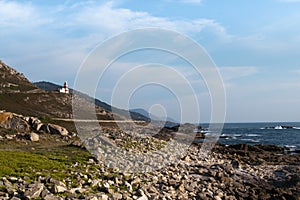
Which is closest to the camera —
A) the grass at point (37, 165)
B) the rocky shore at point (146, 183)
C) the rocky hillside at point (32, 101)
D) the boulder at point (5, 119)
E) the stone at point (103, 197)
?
the rocky shore at point (146, 183)

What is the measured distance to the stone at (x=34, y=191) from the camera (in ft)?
43.5

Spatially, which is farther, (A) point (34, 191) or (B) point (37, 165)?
(B) point (37, 165)

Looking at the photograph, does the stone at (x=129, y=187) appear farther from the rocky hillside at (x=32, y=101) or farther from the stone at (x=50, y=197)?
the rocky hillside at (x=32, y=101)

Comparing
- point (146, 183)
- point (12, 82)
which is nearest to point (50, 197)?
point (146, 183)

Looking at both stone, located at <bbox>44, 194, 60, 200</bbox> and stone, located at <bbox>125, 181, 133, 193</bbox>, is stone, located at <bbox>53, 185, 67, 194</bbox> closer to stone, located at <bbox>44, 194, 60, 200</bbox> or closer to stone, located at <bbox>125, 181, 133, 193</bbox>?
stone, located at <bbox>44, 194, 60, 200</bbox>

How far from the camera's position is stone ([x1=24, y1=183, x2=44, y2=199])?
13.3 metres

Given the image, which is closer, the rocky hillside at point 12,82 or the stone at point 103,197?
the stone at point 103,197

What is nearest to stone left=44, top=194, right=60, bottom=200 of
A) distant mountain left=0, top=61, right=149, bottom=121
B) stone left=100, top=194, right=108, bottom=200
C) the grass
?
stone left=100, top=194, right=108, bottom=200

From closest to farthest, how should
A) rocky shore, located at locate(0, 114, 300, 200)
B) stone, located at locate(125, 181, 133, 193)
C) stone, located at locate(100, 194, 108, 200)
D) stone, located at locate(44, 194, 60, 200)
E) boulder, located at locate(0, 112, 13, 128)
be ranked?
stone, located at locate(44, 194, 60, 200), rocky shore, located at locate(0, 114, 300, 200), stone, located at locate(100, 194, 108, 200), stone, located at locate(125, 181, 133, 193), boulder, located at locate(0, 112, 13, 128)

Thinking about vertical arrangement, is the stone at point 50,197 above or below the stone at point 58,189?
A: below

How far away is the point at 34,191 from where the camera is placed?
1348 cm

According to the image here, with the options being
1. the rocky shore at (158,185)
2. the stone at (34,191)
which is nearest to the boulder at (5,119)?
the rocky shore at (158,185)

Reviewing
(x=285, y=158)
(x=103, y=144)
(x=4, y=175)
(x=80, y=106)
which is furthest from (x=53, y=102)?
(x=4, y=175)

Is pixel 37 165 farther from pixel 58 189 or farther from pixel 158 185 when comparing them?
pixel 158 185
